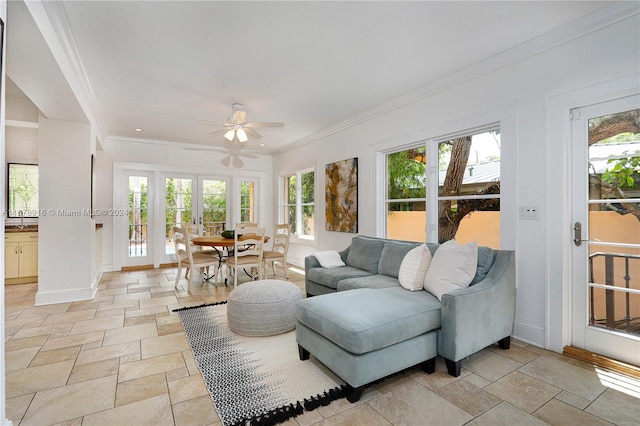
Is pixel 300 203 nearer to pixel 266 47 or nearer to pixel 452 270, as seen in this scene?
pixel 266 47

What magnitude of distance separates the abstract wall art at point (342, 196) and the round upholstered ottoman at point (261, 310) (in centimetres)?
212

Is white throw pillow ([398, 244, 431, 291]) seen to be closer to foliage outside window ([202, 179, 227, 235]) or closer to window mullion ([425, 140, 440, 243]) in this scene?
window mullion ([425, 140, 440, 243])

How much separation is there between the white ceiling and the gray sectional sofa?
1.85 meters

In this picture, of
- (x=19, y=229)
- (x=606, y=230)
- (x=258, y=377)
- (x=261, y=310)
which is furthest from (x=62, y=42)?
(x=606, y=230)

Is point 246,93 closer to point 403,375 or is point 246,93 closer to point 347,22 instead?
point 347,22

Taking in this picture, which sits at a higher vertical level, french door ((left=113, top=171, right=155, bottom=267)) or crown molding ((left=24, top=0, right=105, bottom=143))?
crown molding ((left=24, top=0, right=105, bottom=143))

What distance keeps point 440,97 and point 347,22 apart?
5.26 feet

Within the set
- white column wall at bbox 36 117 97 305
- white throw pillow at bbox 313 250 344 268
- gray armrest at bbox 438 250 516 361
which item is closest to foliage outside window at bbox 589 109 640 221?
gray armrest at bbox 438 250 516 361

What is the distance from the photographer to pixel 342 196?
5.12 meters

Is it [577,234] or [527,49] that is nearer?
[577,234]

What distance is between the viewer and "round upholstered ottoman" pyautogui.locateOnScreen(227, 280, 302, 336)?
114 inches

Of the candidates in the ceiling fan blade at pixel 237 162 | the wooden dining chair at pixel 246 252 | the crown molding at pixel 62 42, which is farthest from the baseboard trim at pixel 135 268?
the crown molding at pixel 62 42

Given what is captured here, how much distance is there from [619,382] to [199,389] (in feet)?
9.23

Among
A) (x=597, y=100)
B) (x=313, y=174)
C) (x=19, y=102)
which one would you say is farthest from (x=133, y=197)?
(x=597, y=100)
